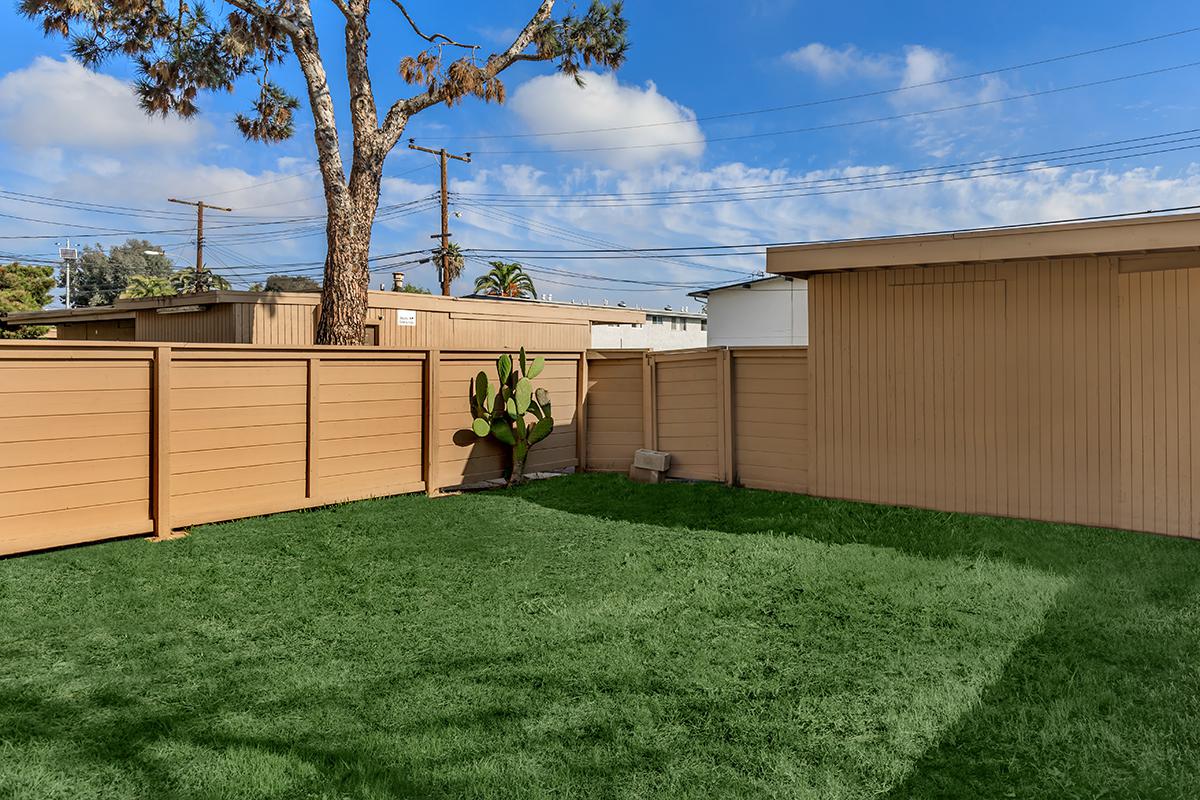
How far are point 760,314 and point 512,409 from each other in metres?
15.4

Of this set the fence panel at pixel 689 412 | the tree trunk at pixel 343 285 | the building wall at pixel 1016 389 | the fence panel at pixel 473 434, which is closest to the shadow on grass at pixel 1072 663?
the building wall at pixel 1016 389

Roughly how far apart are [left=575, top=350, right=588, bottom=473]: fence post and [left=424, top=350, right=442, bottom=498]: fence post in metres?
2.01

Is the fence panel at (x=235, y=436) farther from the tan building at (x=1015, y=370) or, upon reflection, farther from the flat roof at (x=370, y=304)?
the flat roof at (x=370, y=304)

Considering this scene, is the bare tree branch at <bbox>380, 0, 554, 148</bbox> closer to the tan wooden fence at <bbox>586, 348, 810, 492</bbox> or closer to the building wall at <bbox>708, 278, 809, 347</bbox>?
the tan wooden fence at <bbox>586, 348, 810, 492</bbox>

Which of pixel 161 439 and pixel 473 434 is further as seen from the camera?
pixel 473 434

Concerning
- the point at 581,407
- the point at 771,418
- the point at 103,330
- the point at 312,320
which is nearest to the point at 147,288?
the point at 103,330

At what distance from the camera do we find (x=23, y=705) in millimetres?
2949

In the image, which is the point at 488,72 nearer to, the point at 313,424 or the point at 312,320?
the point at 312,320

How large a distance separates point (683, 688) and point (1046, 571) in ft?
9.91

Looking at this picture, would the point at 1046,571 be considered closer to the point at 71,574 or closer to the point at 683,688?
the point at 683,688

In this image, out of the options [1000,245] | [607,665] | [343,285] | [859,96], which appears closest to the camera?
[607,665]

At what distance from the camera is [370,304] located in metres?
12.3

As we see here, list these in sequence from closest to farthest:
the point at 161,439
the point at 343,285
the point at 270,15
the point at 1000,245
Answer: the point at 161,439
the point at 1000,245
the point at 343,285
the point at 270,15

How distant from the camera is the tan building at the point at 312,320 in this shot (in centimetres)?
1169
